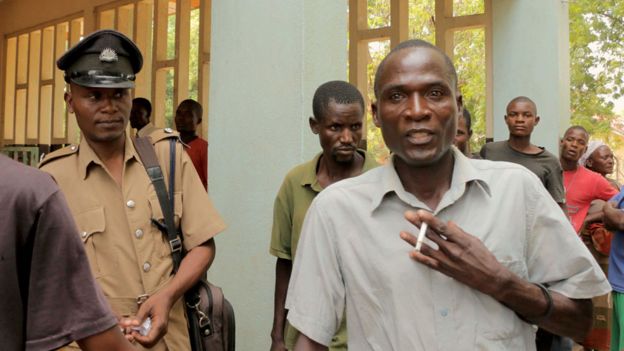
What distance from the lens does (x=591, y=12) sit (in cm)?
1499

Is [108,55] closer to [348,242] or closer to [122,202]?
[122,202]

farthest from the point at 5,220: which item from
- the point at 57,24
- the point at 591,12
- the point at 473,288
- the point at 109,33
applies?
the point at 591,12

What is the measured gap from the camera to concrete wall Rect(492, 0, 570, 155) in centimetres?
774

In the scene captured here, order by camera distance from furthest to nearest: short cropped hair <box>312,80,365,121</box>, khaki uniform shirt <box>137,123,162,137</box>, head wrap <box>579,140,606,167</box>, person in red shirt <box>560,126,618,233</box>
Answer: head wrap <box>579,140,606,167</box> < person in red shirt <box>560,126,618,233</box> < short cropped hair <box>312,80,365,121</box> < khaki uniform shirt <box>137,123,162,137</box>

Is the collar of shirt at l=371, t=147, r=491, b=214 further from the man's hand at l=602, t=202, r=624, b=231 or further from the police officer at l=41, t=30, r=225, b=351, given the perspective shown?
the man's hand at l=602, t=202, r=624, b=231

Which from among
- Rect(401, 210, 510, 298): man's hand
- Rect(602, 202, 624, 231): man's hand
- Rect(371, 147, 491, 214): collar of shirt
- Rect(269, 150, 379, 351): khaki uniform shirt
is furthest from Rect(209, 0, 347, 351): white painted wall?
Rect(401, 210, 510, 298): man's hand

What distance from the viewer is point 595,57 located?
15.9 meters

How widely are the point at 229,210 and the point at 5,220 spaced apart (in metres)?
3.22

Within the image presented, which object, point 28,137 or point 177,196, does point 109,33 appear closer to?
point 177,196

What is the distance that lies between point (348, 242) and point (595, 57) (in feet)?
50.1

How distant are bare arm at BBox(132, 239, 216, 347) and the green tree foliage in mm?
12898

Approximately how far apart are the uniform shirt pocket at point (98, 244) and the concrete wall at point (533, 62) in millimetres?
5824

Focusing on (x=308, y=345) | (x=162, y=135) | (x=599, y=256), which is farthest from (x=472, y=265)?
(x=599, y=256)

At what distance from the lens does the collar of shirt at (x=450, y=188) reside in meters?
1.98
